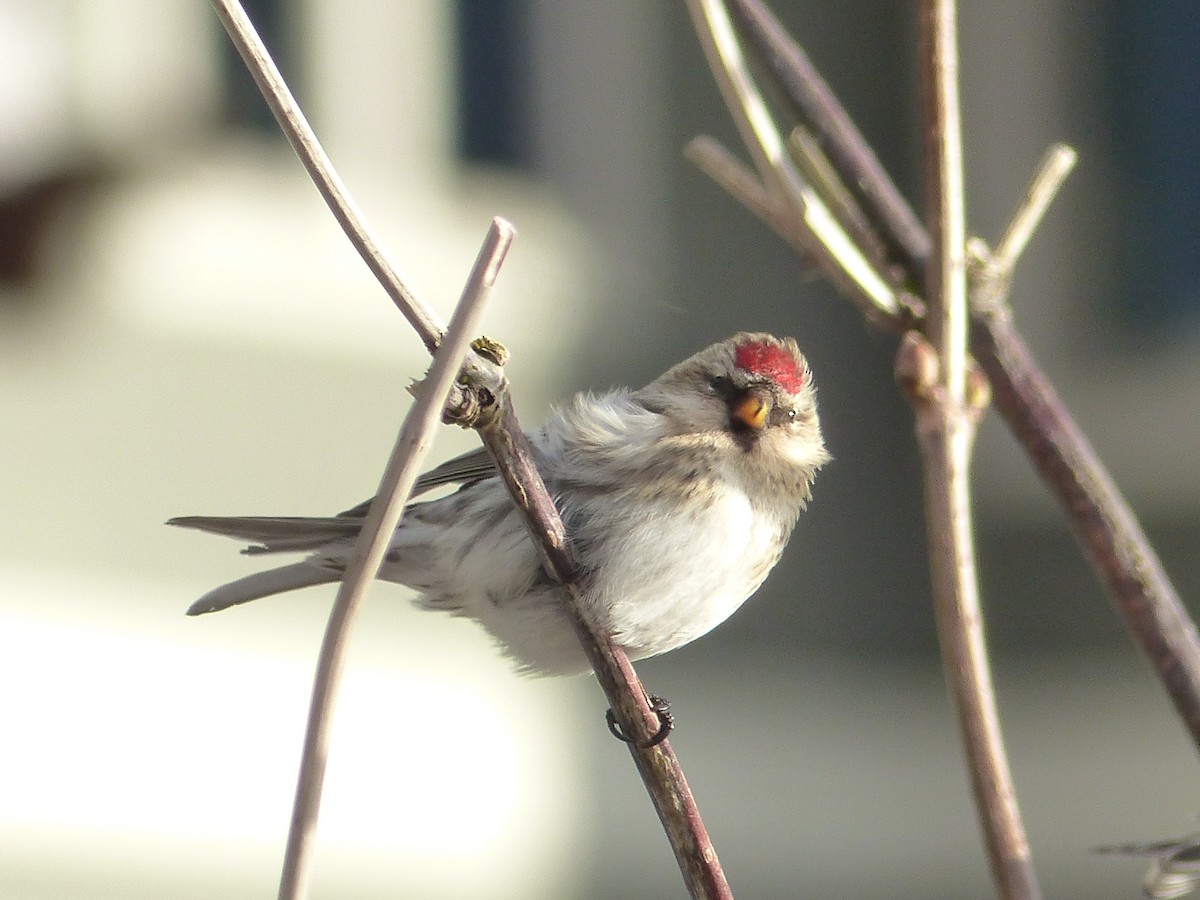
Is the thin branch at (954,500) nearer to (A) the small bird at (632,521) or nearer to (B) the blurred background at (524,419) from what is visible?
(A) the small bird at (632,521)

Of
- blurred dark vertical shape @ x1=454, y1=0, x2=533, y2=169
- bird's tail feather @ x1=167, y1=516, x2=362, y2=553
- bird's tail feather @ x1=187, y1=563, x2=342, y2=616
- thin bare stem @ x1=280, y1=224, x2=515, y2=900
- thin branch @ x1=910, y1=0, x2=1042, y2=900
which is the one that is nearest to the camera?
thin branch @ x1=910, y1=0, x2=1042, y2=900

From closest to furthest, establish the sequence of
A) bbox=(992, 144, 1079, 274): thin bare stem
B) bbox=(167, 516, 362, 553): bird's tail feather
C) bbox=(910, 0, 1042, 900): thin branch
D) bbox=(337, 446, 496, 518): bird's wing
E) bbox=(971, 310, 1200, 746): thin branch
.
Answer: bbox=(910, 0, 1042, 900): thin branch < bbox=(971, 310, 1200, 746): thin branch < bbox=(992, 144, 1079, 274): thin bare stem < bbox=(167, 516, 362, 553): bird's tail feather < bbox=(337, 446, 496, 518): bird's wing

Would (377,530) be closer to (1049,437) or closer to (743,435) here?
(1049,437)

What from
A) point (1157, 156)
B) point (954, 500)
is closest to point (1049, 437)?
point (954, 500)

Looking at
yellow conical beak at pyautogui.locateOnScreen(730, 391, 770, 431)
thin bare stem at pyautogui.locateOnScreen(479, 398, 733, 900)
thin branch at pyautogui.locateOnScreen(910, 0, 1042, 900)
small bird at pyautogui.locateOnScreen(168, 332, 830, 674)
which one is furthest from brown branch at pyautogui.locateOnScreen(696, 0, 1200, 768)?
→ yellow conical beak at pyautogui.locateOnScreen(730, 391, 770, 431)

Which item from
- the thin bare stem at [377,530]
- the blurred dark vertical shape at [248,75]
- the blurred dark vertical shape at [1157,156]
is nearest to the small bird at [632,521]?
the thin bare stem at [377,530]

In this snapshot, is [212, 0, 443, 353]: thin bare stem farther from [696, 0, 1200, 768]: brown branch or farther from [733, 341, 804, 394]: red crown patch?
[733, 341, 804, 394]: red crown patch

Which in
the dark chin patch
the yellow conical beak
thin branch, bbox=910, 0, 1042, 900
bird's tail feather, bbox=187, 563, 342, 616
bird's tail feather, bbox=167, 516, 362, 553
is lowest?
thin branch, bbox=910, 0, 1042, 900
